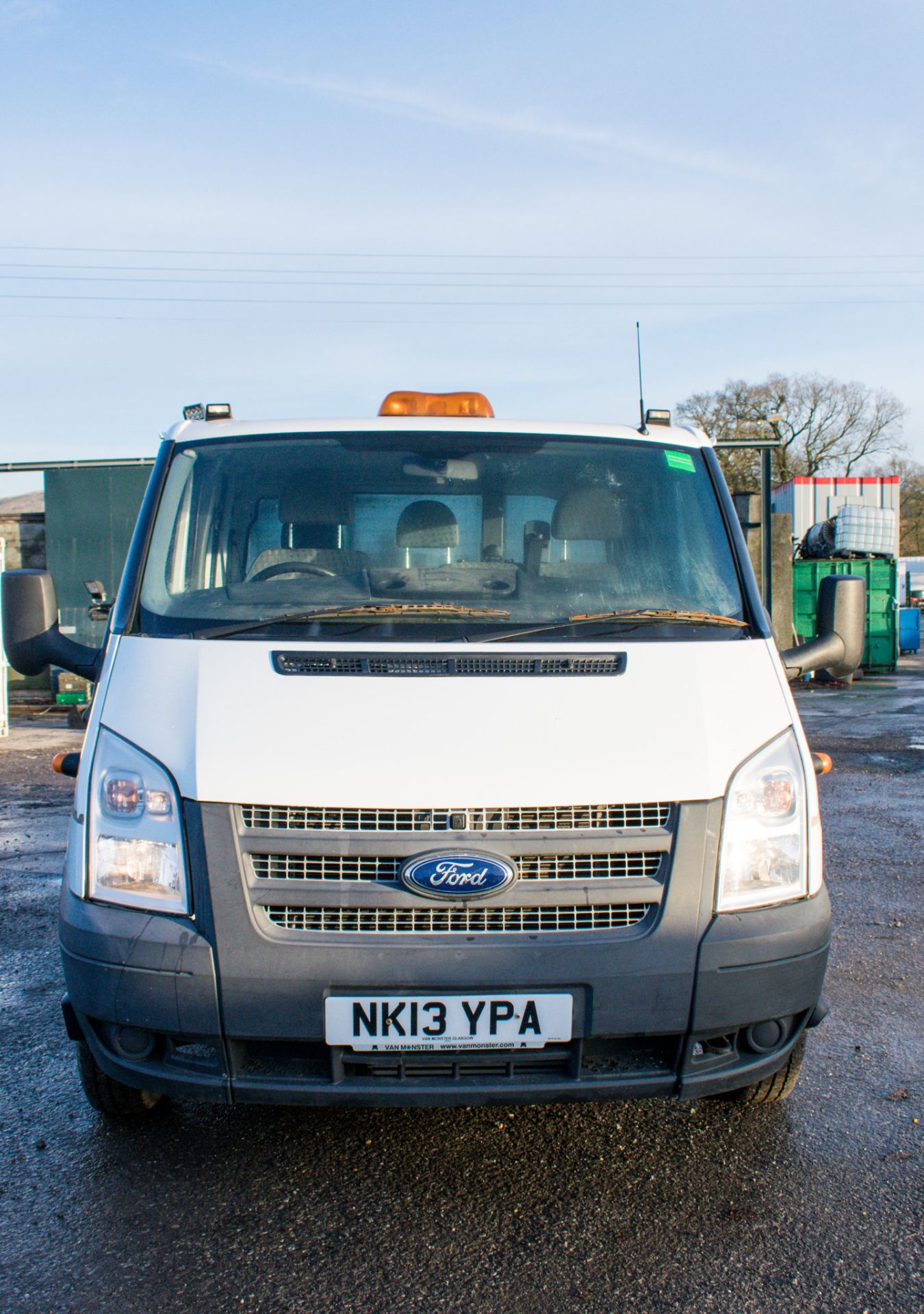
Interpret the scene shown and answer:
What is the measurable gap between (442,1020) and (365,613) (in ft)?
3.74

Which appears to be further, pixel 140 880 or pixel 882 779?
pixel 882 779

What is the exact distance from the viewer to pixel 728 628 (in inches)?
129

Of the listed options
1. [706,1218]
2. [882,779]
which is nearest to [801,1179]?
[706,1218]

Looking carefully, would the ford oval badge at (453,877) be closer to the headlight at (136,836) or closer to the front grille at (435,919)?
the front grille at (435,919)

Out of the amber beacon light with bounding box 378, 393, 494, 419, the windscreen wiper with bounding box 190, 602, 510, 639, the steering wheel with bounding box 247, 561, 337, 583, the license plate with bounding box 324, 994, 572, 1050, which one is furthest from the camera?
the amber beacon light with bounding box 378, 393, 494, 419

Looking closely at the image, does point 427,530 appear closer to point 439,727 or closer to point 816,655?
point 439,727

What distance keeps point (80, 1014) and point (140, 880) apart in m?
0.39

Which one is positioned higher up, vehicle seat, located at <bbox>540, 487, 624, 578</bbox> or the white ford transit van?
vehicle seat, located at <bbox>540, 487, 624, 578</bbox>

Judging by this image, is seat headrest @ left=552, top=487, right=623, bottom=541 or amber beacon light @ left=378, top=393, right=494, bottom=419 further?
amber beacon light @ left=378, top=393, right=494, bottom=419

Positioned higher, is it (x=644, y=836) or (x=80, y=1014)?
(x=644, y=836)

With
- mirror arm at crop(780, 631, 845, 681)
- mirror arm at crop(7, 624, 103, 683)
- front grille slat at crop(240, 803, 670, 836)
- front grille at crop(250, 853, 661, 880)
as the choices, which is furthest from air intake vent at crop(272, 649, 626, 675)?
mirror arm at crop(780, 631, 845, 681)

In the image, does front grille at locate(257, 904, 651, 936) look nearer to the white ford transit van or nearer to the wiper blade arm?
the white ford transit van

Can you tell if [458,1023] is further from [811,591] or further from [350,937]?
[811,591]

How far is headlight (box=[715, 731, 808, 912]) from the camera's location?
9.22 ft
